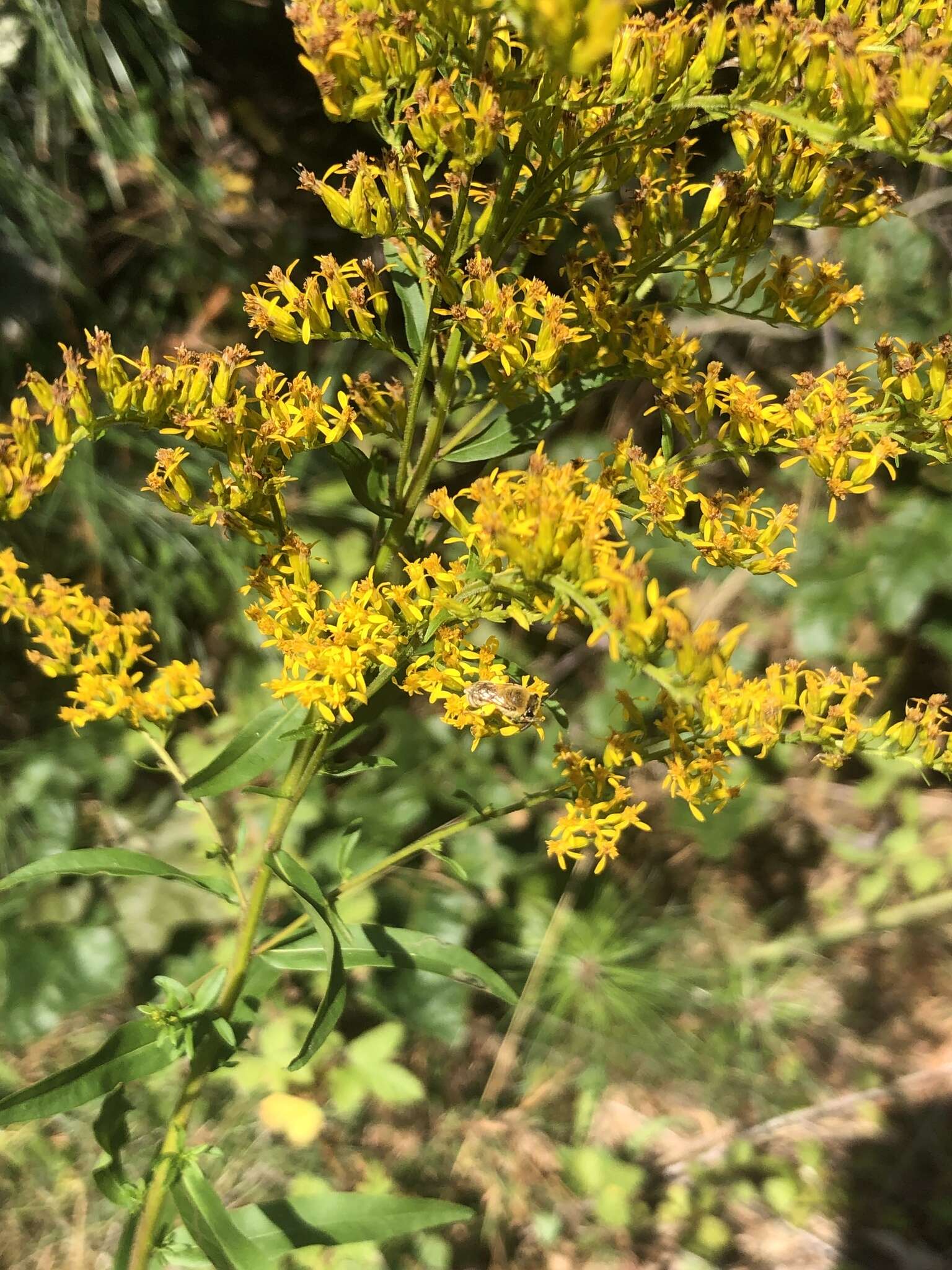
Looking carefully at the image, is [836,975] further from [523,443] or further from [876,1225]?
[523,443]

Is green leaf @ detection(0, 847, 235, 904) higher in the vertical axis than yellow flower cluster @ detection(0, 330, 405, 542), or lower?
lower

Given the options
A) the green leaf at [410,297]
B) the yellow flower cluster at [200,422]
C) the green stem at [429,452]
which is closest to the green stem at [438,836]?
the green stem at [429,452]

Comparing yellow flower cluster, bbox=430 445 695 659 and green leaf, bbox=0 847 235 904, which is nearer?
yellow flower cluster, bbox=430 445 695 659

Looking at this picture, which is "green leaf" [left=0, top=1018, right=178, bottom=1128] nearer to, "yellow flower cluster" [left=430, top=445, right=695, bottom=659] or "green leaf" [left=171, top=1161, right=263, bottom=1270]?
"green leaf" [left=171, top=1161, right=263, bottom=1270]

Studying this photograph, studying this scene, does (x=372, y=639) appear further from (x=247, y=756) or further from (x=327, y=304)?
(x=327, y=304)

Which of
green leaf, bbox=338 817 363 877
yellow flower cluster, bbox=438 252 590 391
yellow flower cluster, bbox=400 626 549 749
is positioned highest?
yellow flower cluster, bbox=438 252 590 391

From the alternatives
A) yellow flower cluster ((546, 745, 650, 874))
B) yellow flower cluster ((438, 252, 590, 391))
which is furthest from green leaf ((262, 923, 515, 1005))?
yellow flower cluster ((438, 252, 590, 391))

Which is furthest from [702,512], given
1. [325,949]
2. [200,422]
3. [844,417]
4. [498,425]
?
[325,949]

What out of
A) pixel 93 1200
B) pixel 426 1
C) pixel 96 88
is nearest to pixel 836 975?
pixel 93 1200
